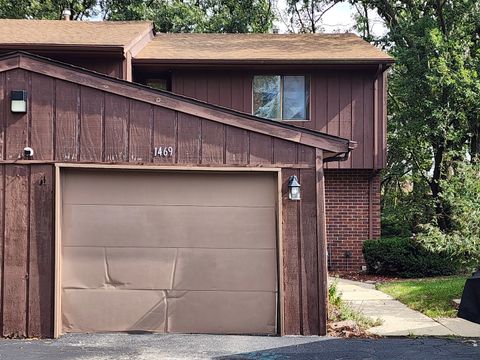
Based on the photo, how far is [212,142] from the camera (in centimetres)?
782

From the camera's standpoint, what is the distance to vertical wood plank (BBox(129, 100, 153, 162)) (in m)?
7.79

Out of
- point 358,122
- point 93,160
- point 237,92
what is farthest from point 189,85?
point 93,160

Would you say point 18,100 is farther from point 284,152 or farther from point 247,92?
point 247,92

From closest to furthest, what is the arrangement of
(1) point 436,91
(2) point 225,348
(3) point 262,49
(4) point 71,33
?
(2) point 225,348
(4) point 71,33
(3) point 262,49
(1) point 436,91

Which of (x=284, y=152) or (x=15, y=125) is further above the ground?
(x=15, y=125)

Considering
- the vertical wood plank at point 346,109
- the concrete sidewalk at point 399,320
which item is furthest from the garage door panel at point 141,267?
the vertical wood plank at point 346,109

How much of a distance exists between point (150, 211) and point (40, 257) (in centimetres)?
161

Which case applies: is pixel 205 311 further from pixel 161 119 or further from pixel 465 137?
pixel 465 137

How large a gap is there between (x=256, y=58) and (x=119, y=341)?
8513 millimetres

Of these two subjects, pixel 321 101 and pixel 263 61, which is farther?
pixel 321 101

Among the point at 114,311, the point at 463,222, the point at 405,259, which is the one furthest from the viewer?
the point at 405,259

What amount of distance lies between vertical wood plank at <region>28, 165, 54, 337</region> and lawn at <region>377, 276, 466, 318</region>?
5.94 metres

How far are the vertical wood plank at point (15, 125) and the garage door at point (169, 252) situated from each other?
Result: 28.1 inches

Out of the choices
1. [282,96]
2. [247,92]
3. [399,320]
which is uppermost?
[247,92]
